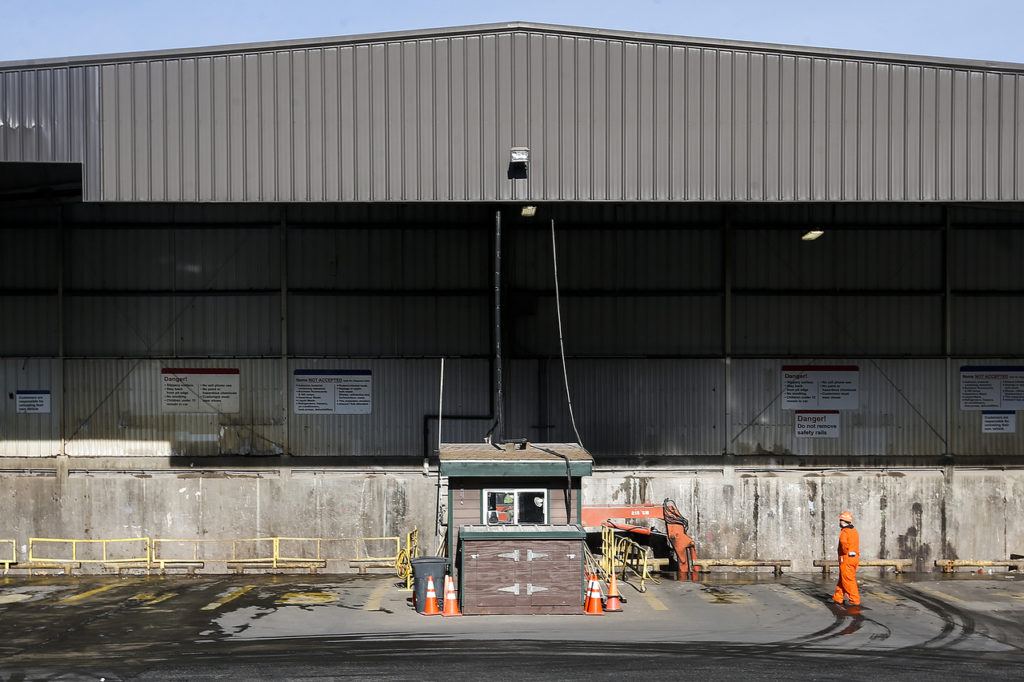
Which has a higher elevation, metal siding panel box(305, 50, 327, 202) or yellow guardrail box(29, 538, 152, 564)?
metal siding panel box(305, 50, 327, 202)

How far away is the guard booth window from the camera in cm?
1819

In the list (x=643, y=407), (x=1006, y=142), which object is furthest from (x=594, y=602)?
(x=1006, y=142)

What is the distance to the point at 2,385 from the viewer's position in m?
24.3

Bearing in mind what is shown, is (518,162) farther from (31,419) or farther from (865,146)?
(31,419)

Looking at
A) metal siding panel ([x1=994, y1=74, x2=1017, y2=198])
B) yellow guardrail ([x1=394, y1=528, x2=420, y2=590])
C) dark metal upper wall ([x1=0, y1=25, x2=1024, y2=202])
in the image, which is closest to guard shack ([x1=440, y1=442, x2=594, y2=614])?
yellow guardrail ([x1=394, y1=528, x2=420, y2=590])

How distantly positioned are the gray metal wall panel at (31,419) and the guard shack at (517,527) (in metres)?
11.4

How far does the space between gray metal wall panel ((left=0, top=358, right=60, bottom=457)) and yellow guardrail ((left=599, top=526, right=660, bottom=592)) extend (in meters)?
14.0

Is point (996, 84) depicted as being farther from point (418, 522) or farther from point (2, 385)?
point (2, 385)

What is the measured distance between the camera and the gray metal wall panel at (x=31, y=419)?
24.2 metres

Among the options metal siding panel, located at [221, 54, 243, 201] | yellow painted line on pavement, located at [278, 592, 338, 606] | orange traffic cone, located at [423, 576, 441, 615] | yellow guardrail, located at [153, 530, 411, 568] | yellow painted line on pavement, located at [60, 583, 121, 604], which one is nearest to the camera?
orange traffic cone, located at [423, 576, 441, 615]

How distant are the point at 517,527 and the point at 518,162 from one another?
Answer: 694cm

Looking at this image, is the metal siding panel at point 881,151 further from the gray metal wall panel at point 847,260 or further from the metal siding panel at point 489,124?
the metal siding panel at point 489,124

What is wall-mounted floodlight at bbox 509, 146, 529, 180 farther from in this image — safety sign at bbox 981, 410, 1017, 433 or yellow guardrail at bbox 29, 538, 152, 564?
safety sign at bbox 981, 410, 1017, 433


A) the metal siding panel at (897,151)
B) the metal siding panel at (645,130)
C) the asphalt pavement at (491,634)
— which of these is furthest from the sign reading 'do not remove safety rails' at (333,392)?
the metal siding panel at (897,151)
